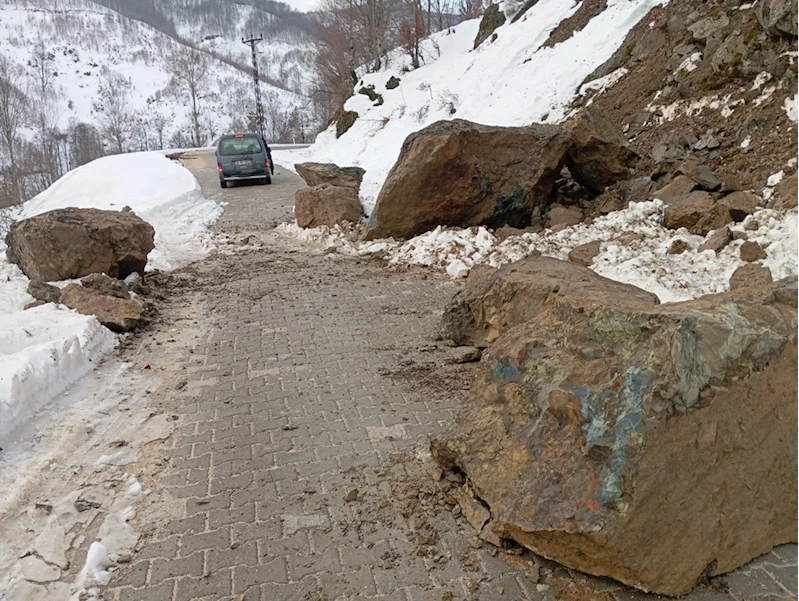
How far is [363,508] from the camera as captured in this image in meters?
3.71

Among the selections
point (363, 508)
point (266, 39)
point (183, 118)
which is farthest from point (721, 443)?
point (266, 39)

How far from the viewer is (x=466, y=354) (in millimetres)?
5965

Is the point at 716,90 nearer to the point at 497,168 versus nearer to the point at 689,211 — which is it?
the point at 689,211

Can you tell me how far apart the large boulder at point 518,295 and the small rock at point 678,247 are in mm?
2514

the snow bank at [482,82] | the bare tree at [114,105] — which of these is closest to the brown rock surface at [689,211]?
the snow bank at [482,82]

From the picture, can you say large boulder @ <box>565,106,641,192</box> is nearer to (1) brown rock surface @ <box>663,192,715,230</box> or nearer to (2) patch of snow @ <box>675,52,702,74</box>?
(1) brown rock surface @ <box>663,192,715,230</box>

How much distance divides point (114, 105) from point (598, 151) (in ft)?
292

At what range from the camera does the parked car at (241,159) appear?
1982 cm

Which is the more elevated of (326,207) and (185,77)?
(185,77)

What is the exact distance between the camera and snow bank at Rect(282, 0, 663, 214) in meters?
16.2

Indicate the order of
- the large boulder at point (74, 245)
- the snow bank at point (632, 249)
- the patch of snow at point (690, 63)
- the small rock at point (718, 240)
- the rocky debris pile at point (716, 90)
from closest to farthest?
the snow bank at point (632, 249) → the small rock at point (718, 240) → the large boulder at point (74, 245) → the rocky debris pile at point (716, 90) → the patch of snow at point (690, 63)

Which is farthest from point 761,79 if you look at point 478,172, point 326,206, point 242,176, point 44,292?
point 242,176

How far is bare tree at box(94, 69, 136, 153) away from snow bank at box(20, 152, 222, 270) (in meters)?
57.0

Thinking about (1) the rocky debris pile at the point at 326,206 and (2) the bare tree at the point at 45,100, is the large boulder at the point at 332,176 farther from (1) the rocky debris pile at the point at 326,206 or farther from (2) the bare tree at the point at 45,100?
(2) the bare tree at the point at 45,100
